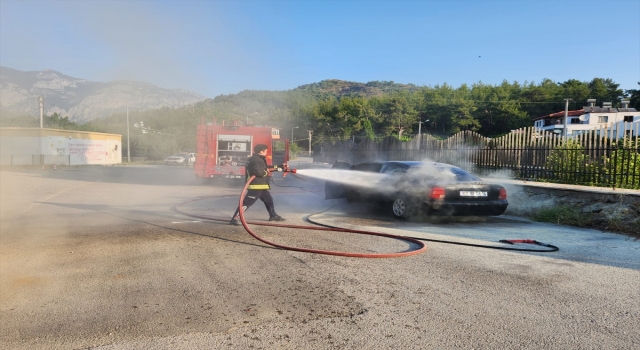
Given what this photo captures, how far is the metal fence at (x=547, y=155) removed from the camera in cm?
1123

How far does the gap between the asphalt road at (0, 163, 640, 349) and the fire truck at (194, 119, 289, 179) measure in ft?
29.3

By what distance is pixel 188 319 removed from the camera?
370 cm

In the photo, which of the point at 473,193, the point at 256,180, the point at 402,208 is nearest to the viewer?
the point at 256,180

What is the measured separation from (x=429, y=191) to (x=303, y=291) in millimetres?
4817

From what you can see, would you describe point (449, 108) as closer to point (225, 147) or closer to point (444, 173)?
point (225, 147)

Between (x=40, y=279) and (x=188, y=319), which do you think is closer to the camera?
(x=188, y=319)

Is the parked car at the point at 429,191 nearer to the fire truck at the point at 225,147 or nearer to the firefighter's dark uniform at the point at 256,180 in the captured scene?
the firefighter's dark uniform at the point at 256,180

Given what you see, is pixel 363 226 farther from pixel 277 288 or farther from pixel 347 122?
pixel 347 122

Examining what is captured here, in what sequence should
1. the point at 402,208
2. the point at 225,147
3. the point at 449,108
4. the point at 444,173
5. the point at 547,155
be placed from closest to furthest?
the point at 402,208
the point at 444,173
the point at 547,155
the point at 225,147
the point at 449,108

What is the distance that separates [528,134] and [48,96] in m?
13.1

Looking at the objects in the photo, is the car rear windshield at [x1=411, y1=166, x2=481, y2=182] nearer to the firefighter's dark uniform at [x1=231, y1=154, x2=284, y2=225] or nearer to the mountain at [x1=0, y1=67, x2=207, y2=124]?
the firefighter's dark uniform at [x1=231, y1=154, x2=284, y2=225]

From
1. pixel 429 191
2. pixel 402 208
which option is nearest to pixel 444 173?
pixel 429 191

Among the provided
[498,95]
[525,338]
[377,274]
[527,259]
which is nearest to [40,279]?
[377,274]

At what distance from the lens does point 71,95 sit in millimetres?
8094
